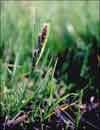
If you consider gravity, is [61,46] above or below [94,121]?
above

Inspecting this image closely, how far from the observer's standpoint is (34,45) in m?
1.73

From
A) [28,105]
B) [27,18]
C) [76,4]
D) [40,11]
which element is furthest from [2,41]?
[76,4]

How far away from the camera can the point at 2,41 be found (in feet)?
5.71

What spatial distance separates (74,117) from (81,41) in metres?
0.72

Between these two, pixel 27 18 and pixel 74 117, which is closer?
pixel 74 117

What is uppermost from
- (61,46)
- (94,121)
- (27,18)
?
(27,18)

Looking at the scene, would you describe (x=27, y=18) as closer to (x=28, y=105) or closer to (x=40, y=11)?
(x=40, y=11)

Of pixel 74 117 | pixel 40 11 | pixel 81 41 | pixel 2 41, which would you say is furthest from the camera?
pixel 40 11

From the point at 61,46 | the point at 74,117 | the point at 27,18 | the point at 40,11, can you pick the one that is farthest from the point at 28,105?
the point at 40,11

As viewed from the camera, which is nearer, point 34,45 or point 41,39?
point 41,39

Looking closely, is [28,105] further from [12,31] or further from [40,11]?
[40,11]

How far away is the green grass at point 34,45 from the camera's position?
142 centimetres

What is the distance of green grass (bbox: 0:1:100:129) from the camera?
1.42 metres

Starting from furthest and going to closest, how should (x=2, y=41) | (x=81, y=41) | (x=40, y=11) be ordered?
(x=40, y=11), (x=81, y=41), (x=2, y=41)
